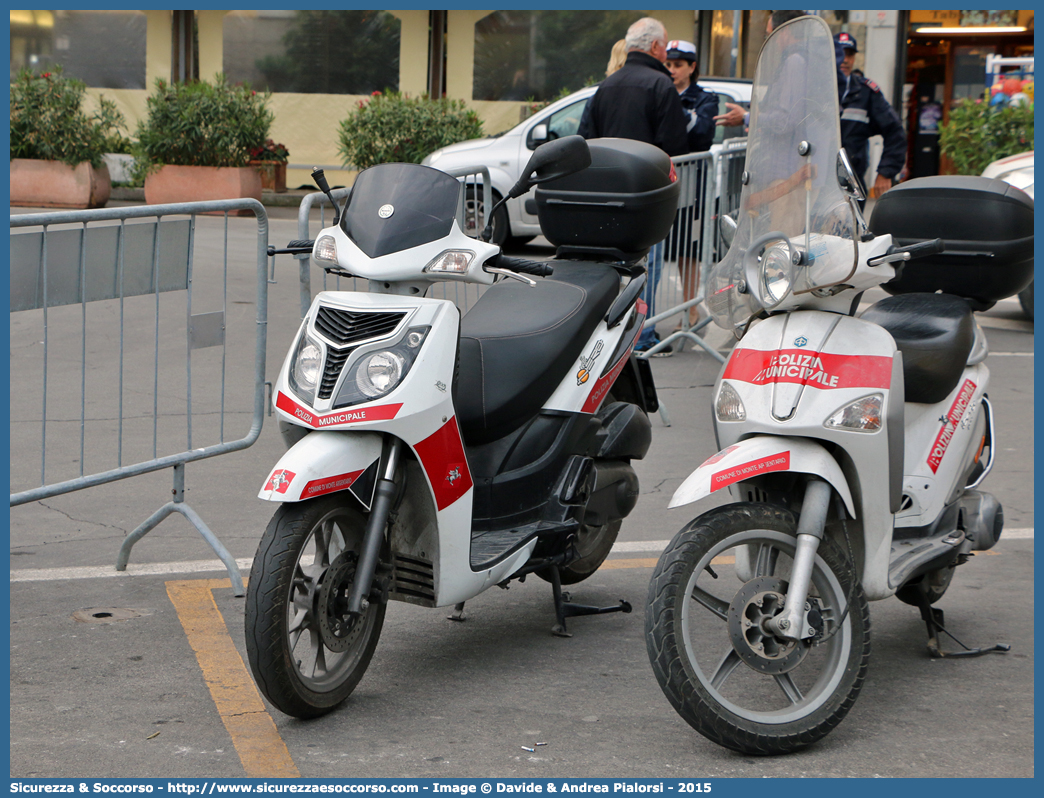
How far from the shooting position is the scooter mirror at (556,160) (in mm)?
3387

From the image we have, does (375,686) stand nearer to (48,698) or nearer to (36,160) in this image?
(48,698)

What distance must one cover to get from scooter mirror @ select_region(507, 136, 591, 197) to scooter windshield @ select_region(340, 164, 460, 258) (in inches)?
8.2

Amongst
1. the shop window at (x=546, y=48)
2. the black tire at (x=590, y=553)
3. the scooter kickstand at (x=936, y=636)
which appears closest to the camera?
the scooter kickstand at (x=936, y=636)

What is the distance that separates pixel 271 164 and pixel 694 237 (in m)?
10.4

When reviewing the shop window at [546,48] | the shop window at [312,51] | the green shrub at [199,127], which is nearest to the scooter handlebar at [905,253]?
the green shrub at [199,127]

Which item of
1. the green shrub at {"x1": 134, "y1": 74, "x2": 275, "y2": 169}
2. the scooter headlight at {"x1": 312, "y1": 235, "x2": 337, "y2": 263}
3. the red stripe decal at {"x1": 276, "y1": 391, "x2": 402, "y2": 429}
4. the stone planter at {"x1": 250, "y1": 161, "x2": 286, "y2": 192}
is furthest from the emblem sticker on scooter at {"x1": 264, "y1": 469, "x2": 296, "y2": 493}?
the stone planter at {"x1": 250, "y1": 161, "x2": 286, "y2": 192}

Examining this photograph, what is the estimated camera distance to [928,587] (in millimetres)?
3889

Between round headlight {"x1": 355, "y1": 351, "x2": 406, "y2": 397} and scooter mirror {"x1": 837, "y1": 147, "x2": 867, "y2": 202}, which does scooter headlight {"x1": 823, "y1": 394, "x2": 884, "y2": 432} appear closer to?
scooter mirror {"x1": 837, "y1": 147, "x2": 867, "y2": 202}

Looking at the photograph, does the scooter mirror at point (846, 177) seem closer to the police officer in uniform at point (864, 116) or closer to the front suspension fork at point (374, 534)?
the front suspension fork at point (374, 534)

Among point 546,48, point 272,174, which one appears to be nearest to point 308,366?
point 272,174

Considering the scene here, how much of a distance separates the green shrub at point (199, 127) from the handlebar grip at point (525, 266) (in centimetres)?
1343

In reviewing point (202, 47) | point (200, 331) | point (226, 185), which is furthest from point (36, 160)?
point (200, 331)

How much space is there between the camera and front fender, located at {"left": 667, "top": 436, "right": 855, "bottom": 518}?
319 centimetres

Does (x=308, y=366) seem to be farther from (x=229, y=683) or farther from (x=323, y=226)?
(x=323, y=226)
